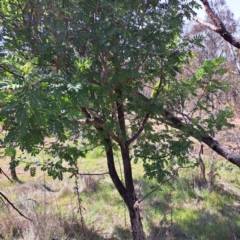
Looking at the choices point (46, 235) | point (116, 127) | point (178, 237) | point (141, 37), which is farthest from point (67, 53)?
point (178, 237)

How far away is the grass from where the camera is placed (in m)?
3.63

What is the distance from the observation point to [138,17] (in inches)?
91.2

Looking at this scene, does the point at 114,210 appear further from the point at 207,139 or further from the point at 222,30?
the point at 222,30

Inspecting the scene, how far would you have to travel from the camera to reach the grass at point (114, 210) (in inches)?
143

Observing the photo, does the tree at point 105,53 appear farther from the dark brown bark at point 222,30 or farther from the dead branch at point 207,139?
the dark brown bark at point 222,30

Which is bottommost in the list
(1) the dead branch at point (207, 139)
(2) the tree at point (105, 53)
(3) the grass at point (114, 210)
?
(3) the grass at point (114, 210)

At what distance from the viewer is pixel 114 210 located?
4789 millimetres

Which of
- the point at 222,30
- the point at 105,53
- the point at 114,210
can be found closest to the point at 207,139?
the point at 222,30

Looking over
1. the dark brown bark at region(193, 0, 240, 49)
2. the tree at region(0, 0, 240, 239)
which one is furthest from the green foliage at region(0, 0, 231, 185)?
the dark brown bark at region(193, 0, 240, 49)

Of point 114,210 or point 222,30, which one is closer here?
point 222,30

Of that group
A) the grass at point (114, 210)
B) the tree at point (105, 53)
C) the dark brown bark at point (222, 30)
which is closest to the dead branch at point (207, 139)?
the tree at point (105, 53)

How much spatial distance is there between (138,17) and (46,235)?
2704 millimetres

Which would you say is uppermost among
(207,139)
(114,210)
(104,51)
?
(104,51)

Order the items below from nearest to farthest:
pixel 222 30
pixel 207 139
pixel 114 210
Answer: pixel 222 30, pixel 207 139, pixel 114 210
